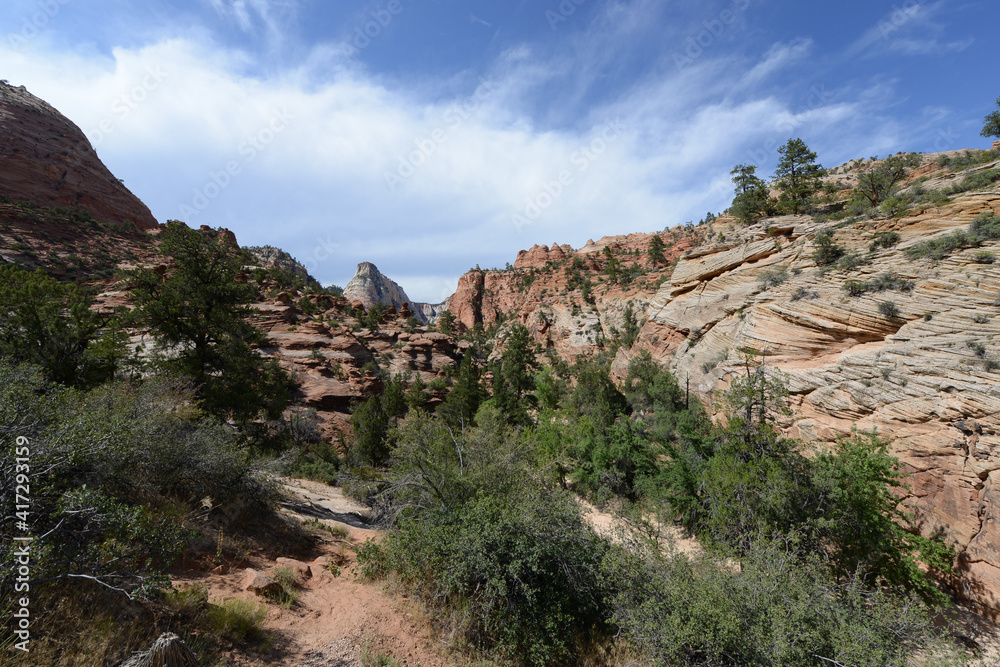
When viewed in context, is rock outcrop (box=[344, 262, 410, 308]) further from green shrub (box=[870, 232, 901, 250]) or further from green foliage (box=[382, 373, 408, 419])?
green shrub (box=[870, 232, 901, 250])

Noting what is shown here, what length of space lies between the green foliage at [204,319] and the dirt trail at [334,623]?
7.36 meters

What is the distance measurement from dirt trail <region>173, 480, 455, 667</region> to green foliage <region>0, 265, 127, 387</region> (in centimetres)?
901

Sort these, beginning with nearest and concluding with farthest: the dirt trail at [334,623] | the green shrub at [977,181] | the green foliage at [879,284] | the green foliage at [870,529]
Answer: the dirt trail at [334,623] → the green foliage at [870,529] → the green foliage at [879,284] → the green shrub at [977,181]

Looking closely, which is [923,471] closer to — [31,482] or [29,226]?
[31,482]

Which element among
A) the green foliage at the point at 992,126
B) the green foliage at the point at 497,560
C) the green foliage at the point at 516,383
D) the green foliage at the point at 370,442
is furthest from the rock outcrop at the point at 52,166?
the green foliage at the point at 992,126

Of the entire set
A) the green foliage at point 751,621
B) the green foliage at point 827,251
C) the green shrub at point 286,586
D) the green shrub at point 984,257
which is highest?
the green foliage at point 827,251

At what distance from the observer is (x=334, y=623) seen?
18.3 ft

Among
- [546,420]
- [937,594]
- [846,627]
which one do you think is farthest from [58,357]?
[937,594]

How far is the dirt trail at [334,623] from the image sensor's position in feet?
16.0

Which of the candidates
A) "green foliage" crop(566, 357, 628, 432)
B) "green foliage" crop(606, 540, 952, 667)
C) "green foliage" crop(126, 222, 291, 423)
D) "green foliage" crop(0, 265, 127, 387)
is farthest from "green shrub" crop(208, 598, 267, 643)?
"green foliage" crop(566, 357, 628, 432)

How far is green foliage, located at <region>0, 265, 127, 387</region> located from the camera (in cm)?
937

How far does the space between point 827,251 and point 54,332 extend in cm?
2933

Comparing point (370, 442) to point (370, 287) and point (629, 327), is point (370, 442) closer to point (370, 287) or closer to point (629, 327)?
point (629, 327)

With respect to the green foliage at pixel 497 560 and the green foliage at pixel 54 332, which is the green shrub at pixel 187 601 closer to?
the green foliage at pixel 497 560
